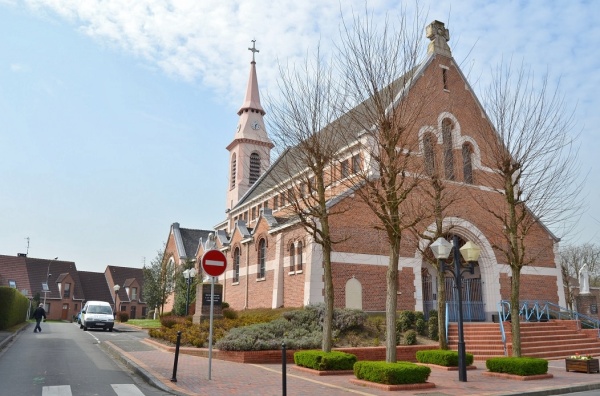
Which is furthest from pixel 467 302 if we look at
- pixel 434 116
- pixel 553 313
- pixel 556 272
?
pixel 434 116

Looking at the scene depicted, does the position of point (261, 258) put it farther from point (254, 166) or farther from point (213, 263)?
point (254, 166)

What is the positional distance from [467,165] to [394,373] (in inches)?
782

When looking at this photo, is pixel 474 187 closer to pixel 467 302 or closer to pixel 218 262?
pixel 467 302

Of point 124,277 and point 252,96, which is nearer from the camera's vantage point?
point 252,96

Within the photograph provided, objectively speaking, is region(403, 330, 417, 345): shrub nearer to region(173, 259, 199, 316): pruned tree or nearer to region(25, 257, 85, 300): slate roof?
region(173, 259, 199, 316): pruned tree

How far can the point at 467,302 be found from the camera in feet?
82.4

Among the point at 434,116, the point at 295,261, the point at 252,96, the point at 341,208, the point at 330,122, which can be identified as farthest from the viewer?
the point at 252,96

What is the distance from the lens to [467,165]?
28250mm

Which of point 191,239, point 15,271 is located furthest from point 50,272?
point 191,239

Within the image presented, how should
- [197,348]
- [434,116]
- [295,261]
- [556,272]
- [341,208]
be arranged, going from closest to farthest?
1. [197,348]
2. [341,208]
3. [295,261]
4. [434,116]
5. [556,272]

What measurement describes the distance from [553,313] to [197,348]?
1939cm

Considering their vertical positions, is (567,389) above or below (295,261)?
below

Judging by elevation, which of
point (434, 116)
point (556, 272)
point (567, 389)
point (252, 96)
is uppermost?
point (252, 96)

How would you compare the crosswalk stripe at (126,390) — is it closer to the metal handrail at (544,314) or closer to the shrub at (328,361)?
the shrub at (328,361)
